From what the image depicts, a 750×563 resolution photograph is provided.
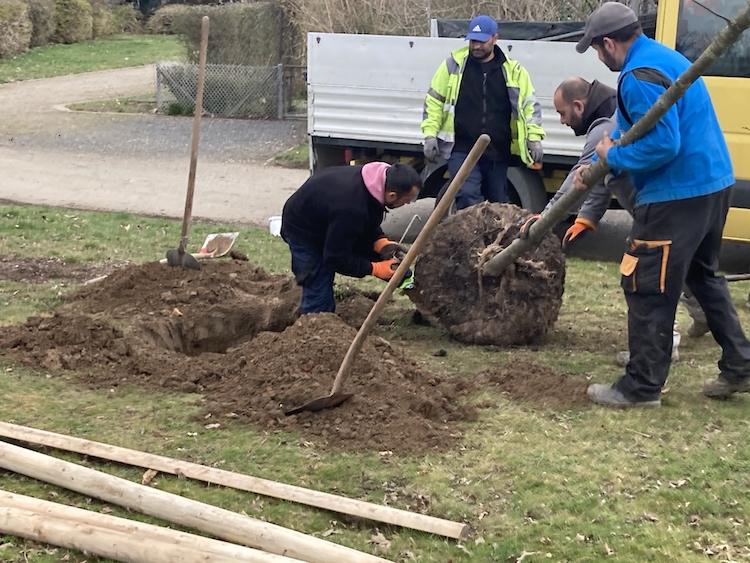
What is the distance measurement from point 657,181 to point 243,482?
2571 mm

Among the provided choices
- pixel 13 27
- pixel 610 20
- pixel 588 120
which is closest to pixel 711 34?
pixel 588 120

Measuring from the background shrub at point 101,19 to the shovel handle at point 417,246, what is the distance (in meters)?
32.2

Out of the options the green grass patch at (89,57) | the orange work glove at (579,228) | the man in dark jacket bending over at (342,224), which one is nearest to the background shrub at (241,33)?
the green grass patch at (89,57)

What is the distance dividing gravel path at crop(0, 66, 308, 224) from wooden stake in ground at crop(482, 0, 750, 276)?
554 centimetres

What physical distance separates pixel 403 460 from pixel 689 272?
2005 mm

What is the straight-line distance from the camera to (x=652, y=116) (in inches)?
171

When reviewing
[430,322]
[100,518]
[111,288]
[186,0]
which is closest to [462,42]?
[430,322]

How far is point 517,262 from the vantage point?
239 inches

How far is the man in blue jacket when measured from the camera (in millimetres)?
4496

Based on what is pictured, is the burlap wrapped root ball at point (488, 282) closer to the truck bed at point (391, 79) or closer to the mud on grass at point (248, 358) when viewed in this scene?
the mud on grass at point (248, 358)

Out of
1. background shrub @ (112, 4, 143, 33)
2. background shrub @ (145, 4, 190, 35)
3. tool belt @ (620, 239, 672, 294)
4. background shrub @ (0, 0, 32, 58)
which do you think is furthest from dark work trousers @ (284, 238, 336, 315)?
background shrub @ (112, 4, 143, 33)

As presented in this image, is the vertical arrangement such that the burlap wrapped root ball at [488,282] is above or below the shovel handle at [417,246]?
below

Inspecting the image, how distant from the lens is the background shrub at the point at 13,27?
87.1 ft

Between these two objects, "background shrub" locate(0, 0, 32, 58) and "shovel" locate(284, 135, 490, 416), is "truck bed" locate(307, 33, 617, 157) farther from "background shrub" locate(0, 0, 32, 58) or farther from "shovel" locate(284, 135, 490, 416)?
"background shrub" locate(0, 0, 32, 58)
